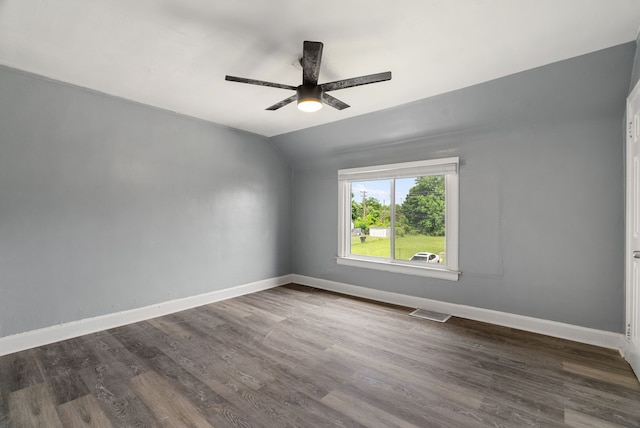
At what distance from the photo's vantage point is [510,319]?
10.5ft

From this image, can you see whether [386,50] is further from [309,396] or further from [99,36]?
[309,396]

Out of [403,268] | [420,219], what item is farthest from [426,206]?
[403,268]

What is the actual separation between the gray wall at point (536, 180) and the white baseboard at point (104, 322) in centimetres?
260

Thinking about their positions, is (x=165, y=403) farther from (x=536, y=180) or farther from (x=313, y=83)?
(x=536, y=180)

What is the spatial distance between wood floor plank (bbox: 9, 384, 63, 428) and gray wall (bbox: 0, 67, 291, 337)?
0.97 metres

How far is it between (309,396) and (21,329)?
275 cm

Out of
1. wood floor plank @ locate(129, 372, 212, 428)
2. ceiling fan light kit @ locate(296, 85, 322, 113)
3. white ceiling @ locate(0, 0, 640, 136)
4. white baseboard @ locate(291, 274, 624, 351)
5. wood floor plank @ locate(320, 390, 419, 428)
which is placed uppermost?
white ceiling @ locate(0, 0, 640, 136)

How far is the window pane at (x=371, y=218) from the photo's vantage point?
173 inches

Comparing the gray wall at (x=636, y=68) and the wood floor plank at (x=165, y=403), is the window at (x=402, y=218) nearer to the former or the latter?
the gray wall at (x=636, y=68)

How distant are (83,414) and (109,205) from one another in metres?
2.12

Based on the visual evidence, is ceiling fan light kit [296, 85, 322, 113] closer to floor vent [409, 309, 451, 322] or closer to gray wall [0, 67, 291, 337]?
gray wall [0, 67, 291, 337]

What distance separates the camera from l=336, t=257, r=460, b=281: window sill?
3627 millimetres

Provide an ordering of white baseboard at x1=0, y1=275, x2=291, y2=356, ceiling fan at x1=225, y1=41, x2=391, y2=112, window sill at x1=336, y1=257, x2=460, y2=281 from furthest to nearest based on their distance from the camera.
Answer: window sill at x1=336, y1=257, x2=460, y2=281, white baseboard at x1=0, y1=275, x2=291, y2=356, ceiling fan at x1=225, y1=41, x2=391, y2=112

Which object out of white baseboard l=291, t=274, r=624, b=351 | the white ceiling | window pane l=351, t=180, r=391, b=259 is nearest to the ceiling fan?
the white ceiling
